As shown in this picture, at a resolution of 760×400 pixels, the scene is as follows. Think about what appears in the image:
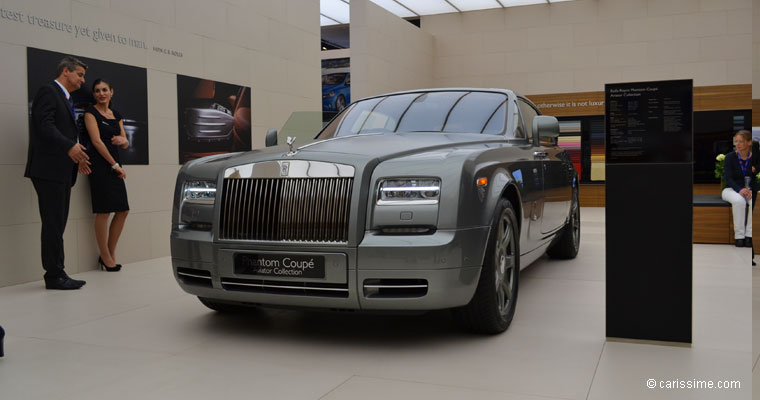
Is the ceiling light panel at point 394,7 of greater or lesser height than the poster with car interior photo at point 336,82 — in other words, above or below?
above

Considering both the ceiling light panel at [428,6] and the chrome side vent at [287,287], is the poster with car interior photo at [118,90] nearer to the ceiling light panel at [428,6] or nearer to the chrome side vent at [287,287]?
the chrome side vent at [287,287]

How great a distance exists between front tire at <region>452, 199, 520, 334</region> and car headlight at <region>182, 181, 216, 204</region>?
1509 mm

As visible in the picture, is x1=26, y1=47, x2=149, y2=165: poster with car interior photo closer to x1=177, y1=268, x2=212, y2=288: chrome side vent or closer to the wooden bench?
x1=177, y1=268, x2=212, y2=288: chrome side vent

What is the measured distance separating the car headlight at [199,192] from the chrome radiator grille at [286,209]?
12 centimetres

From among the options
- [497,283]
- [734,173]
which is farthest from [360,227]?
[734,173]

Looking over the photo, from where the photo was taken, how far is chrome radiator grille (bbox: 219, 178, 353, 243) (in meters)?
3.45

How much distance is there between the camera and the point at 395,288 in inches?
135

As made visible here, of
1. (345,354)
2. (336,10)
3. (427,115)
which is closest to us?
(345,354)

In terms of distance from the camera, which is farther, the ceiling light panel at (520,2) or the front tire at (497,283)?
the ceiling light panel at (520,2)

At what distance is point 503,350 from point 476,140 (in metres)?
1.40

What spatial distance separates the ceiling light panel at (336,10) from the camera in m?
14.8

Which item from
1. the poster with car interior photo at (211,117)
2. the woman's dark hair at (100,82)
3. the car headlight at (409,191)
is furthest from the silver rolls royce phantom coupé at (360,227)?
the poster with car interior photo at (211,117)

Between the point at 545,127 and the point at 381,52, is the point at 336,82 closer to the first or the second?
the point at 381,52

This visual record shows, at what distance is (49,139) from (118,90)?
1.64 meters
